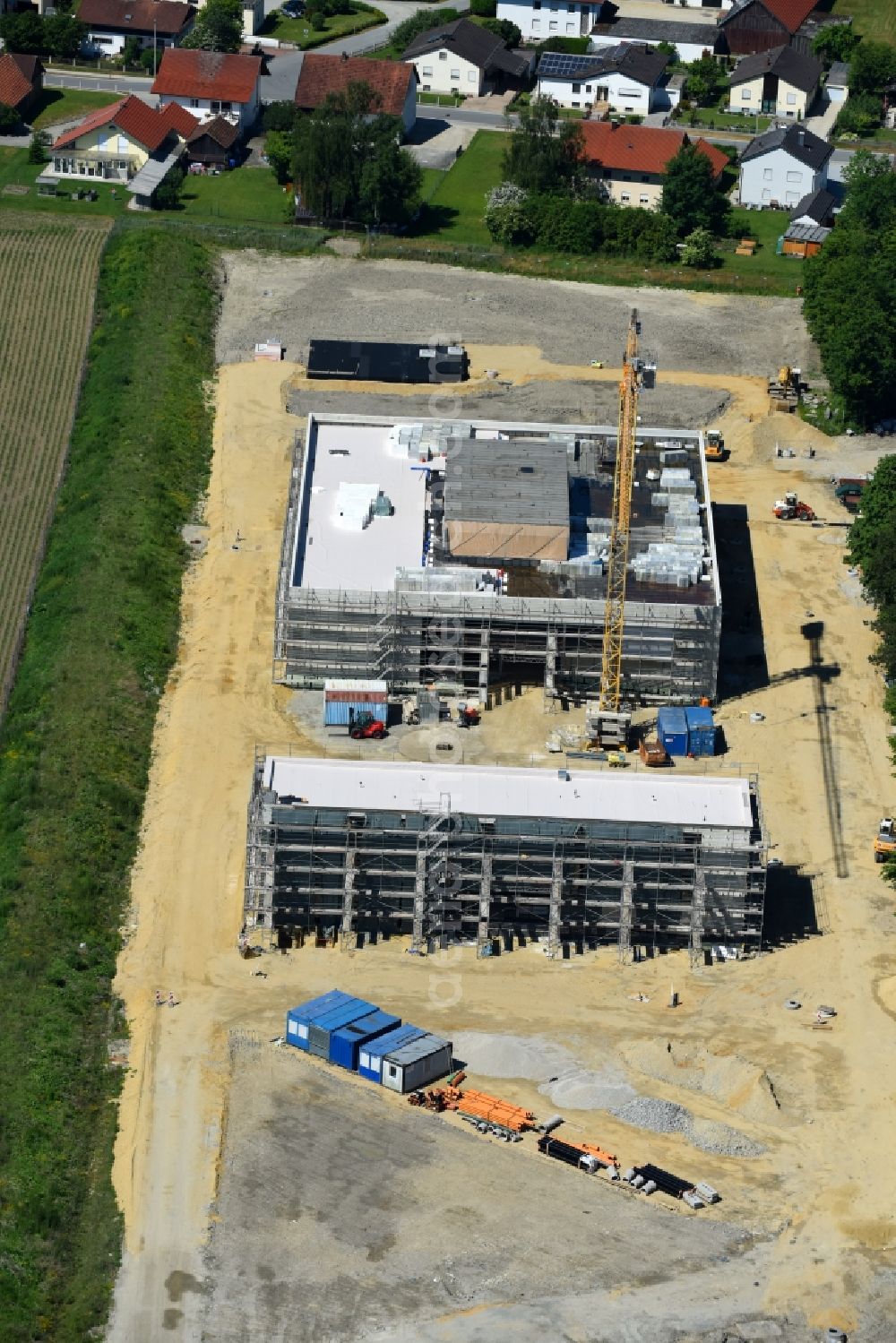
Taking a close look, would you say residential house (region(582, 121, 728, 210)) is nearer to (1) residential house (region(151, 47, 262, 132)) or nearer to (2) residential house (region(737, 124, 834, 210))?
(2) residential house (region(737, 124, 834, 210))

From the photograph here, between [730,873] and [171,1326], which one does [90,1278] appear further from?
[730,873]

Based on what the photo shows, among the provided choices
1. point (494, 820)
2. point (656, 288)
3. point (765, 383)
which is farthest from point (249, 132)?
point (494, 820)

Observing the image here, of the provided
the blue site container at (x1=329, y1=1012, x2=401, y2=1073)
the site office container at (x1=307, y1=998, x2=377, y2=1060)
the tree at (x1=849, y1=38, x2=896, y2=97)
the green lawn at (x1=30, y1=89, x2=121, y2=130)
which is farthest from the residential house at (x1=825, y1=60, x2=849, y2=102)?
the blue site container at (x1=329, y1=1012, x2=401, y2=1073)

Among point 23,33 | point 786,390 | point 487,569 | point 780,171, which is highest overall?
point 487,569

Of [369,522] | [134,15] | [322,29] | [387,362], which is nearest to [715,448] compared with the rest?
[387,362]

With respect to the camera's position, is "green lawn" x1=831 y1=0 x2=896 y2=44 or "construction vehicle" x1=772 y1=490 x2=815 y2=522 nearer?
"construction vehicle" x1=772 y1=490 x2=815 y2=522

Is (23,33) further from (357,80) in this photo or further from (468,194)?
(468,194)

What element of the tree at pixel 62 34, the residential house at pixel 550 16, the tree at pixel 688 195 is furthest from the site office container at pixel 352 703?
the residential house at pixel 550 16

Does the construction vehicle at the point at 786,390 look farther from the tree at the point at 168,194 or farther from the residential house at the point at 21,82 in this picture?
the residential house at the point at 21,82
